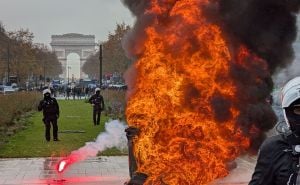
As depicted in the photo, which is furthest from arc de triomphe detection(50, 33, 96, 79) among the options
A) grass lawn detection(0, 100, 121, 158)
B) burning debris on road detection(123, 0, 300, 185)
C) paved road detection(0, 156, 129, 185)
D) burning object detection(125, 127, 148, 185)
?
burning object detection(125, 127, 148, 185)

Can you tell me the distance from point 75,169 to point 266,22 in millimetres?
5266

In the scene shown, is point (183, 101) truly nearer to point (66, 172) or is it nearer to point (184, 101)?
point (184, 101)

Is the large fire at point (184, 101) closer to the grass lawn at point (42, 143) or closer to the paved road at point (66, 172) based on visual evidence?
the paved road at point (66, 172)

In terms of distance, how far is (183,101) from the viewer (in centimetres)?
804

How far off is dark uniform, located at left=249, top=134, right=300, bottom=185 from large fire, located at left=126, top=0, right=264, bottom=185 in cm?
501

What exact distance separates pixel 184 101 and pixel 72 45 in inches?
5187

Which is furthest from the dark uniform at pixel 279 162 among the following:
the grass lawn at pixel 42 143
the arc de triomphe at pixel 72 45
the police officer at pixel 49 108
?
the arc de triomphe at pixel 72 45

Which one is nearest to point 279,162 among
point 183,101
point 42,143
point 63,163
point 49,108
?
point 183,101

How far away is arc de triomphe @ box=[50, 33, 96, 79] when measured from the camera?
137500 mm

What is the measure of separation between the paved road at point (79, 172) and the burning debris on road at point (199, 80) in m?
1.48

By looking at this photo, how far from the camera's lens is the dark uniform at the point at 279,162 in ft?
8.84

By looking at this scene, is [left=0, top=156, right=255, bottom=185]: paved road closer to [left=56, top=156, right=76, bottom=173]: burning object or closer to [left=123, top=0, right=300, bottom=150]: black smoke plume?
[left=56, top=156, right=76, bottom=173]: burning object

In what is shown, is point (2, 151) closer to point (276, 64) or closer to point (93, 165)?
point (93, 165)

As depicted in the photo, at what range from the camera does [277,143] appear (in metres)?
2.78
